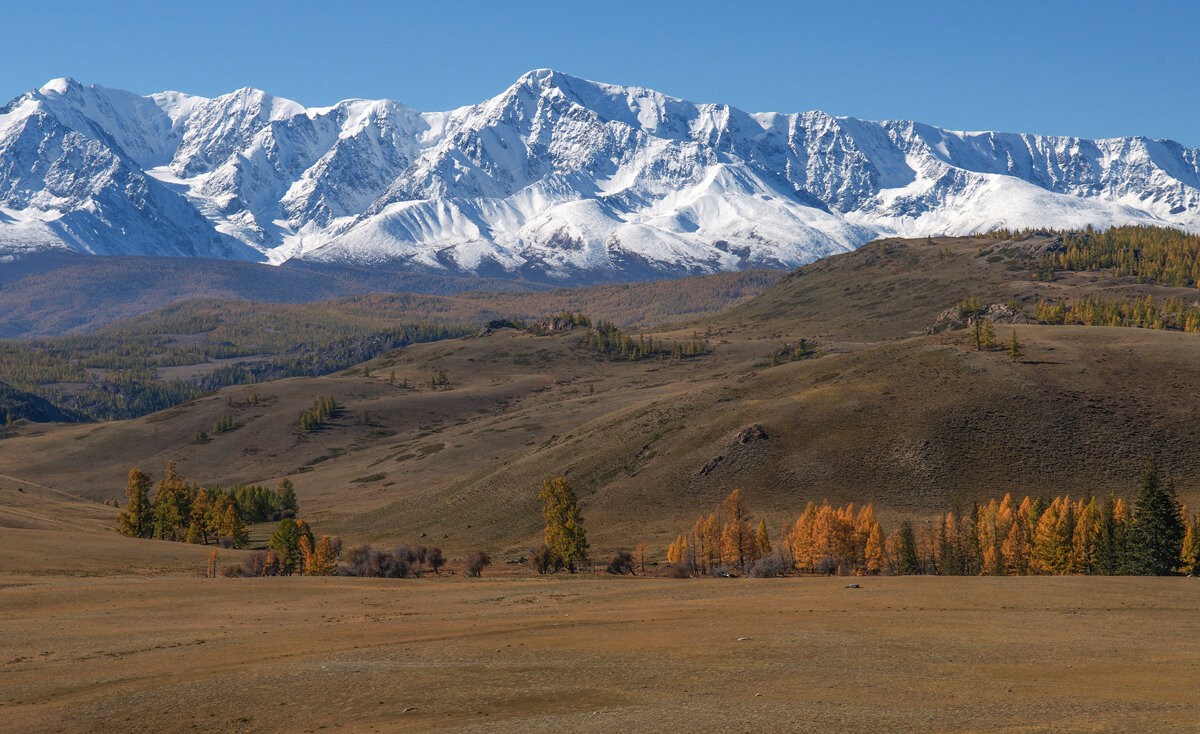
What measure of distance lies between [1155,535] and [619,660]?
2589 inches

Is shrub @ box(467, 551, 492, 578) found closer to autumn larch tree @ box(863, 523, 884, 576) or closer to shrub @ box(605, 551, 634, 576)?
shrub @ box(605, 551, 634, 576)

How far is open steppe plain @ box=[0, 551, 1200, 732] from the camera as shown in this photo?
1564 inches

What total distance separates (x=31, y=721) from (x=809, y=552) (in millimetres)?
82700

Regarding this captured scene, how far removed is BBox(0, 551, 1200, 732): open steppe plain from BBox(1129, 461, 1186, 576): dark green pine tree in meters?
16.9

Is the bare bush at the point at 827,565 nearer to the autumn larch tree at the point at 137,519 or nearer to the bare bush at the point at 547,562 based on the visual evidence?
the bare bush at the point at 547,562

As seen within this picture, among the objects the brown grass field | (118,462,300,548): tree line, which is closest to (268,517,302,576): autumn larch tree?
the brown grass field

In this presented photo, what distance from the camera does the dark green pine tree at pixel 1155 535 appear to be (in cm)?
9056

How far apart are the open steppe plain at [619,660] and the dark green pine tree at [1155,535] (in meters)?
16.9

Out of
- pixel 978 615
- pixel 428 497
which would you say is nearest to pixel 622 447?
pixel 428 497

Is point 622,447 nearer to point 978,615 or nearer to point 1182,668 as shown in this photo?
point 978,615

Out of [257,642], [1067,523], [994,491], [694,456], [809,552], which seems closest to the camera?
[257,642]

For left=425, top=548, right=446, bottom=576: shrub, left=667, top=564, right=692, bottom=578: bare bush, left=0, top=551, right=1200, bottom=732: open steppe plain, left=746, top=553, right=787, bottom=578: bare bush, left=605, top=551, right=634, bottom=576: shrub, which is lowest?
left=425, top=548, right=446, bottom=576: shrub

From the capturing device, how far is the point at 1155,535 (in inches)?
3600

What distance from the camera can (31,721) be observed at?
4150 cm
